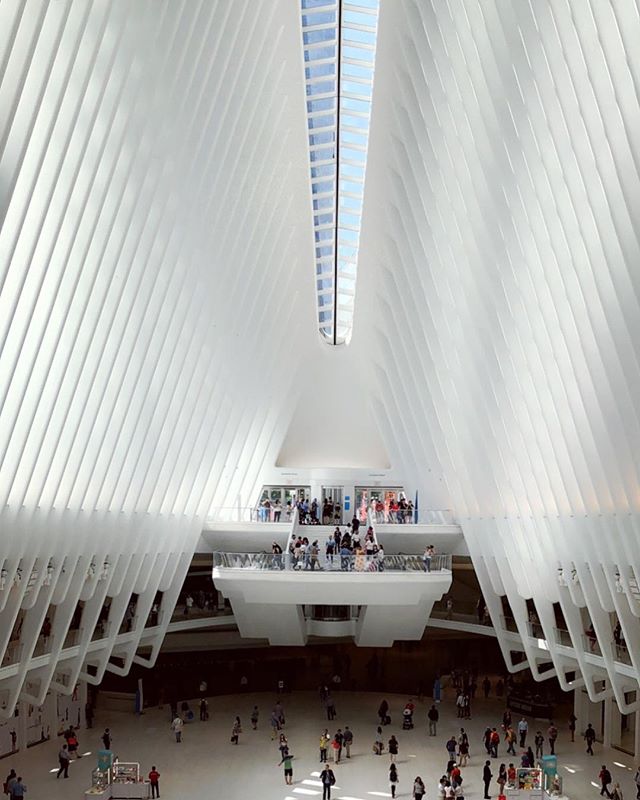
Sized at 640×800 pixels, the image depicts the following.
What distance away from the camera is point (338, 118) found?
73.5ft

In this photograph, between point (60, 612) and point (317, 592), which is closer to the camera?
point (60, 612)

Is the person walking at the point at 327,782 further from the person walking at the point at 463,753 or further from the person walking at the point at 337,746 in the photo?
the person walking at the point at 463,753

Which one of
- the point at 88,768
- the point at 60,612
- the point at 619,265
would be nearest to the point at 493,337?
the point at 619,265

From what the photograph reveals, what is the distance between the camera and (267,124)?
74.1ft

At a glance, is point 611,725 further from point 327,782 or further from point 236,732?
point 236,732

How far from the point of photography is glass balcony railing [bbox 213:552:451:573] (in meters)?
26.8

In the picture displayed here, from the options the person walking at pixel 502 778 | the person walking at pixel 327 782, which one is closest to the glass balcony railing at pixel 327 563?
the person walking at pixel 327 782

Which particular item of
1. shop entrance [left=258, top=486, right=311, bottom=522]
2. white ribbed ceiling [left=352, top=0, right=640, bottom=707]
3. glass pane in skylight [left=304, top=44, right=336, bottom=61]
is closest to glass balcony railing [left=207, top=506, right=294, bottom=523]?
shop entrance [left=258, top=486, right=311, bottom=522]

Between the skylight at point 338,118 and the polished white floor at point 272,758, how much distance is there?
14538 millimetres

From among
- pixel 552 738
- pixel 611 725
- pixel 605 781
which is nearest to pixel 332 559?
pixel 552 738

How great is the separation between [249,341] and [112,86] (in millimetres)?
13881

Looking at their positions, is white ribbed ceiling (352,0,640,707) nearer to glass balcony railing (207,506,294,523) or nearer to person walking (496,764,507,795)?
person walking (496,764,507,795)

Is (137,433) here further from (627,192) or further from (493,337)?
(627,192)

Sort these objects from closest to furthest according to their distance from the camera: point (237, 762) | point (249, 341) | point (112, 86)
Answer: point (112, 86) < point (237, 762) < point (249, 341)
